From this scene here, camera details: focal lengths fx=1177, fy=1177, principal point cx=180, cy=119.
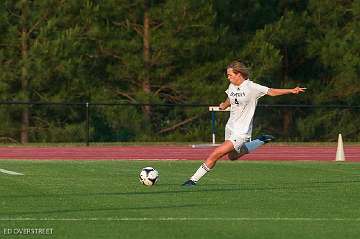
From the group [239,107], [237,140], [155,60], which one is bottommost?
[237,140]

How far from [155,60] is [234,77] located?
94.8 feet

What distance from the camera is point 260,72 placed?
46438 mm

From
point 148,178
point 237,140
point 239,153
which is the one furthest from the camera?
point 148,178

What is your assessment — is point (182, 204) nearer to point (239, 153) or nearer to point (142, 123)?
point (239, 153)

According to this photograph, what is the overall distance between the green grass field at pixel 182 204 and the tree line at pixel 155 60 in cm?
2126

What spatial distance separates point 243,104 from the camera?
18.4 metres

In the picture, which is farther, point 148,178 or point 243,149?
point 148,178

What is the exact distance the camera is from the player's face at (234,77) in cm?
1839

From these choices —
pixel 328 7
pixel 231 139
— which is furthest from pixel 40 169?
pixel 328 7

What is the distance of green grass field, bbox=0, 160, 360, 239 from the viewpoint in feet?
40.3

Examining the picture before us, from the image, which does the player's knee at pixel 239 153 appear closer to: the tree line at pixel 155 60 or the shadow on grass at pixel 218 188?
the shadow on grass at pixel 218 188

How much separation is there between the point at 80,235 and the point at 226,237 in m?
1.46

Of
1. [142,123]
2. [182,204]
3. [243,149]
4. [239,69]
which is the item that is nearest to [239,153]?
[243,149]

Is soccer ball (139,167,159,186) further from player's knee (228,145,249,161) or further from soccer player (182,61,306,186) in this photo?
player's knee (228,145,249,161)
